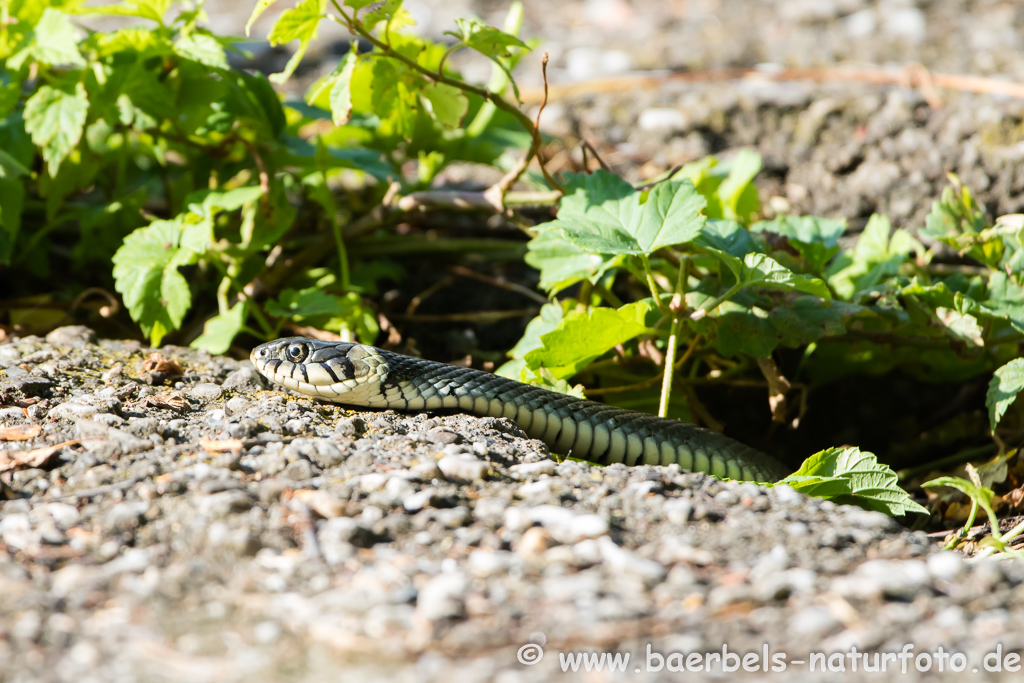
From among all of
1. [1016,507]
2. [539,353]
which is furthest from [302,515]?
[1016,507]

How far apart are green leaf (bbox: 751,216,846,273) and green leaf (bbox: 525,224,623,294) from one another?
83 centimetres

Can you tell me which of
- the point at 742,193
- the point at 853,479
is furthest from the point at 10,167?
the point at 853,479

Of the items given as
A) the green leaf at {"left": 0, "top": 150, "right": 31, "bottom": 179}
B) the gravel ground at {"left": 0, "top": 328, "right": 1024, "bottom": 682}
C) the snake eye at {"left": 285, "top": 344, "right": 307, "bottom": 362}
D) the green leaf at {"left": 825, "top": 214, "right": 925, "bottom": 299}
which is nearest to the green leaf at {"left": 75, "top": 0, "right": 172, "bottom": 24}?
the green leaf at {"left": 0, "top": 150, "right": 31, "bottom": 179}

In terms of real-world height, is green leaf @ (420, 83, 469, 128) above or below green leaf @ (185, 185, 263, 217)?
above

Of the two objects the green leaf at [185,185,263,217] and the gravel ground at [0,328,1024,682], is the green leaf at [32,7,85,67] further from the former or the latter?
the gravel ground at [0,328,1024,682]

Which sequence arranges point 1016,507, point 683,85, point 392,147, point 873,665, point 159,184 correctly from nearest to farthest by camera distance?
1. point 873,665
2. point 1016,507
3. point 392,147
4. point 159,184
5. point 683,85

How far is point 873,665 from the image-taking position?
1807 mm

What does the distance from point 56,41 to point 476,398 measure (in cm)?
220

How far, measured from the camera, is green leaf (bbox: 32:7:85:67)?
3.43 meters

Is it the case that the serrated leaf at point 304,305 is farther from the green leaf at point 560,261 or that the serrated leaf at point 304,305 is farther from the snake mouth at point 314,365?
the green leaf at point 560,261

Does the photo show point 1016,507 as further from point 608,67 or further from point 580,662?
point 608,67

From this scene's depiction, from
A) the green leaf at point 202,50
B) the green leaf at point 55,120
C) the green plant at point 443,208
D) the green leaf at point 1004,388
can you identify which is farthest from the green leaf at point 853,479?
the green leaf at point 55,120

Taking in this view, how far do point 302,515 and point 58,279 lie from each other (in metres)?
3.27

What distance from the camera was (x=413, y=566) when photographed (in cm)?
210
